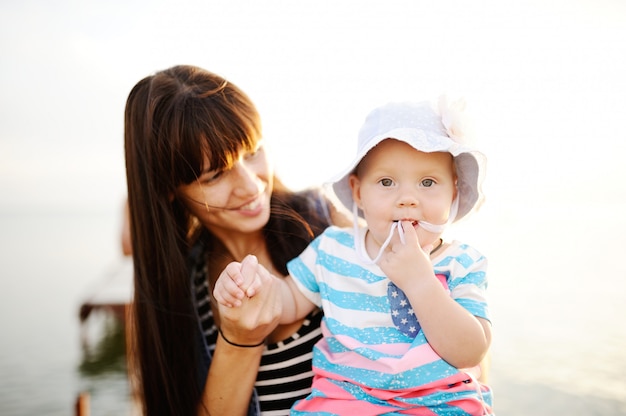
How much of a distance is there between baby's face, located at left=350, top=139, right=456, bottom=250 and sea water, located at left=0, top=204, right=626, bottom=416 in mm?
245

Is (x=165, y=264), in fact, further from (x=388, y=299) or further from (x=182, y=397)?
(x=388, y=299)

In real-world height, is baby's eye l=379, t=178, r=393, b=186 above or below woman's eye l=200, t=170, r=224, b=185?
above

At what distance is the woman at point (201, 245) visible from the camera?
194 centimetres

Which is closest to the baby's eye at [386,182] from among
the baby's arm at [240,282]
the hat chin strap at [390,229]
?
the hat chin strap at [390,229]

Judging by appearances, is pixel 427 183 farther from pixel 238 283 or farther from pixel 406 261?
pixel 238 283

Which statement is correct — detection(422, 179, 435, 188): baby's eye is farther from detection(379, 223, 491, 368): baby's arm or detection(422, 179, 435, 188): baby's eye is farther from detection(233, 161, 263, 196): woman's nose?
detection(233, 161, 263, 196): woman's nose

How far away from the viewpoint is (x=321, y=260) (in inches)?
73.9

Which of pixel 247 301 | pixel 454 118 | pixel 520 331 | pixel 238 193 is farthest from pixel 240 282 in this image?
pixel 520 331

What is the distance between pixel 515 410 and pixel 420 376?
13.8 feet

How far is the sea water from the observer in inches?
207

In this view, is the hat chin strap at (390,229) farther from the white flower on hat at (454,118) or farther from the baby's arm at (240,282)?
the baby's arm at (240,282)

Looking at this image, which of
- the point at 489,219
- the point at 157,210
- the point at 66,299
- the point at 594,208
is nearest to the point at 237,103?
the point at 157,210

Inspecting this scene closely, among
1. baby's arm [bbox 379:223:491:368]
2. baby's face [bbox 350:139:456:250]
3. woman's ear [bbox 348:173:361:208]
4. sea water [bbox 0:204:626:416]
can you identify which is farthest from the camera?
sea water [bbox 0:204:626:416]

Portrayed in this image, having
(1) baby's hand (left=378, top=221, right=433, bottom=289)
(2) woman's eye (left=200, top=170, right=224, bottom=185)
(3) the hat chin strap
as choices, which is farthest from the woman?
(1) baby's hand (left=378, top=221, right=433, bottom=289)
